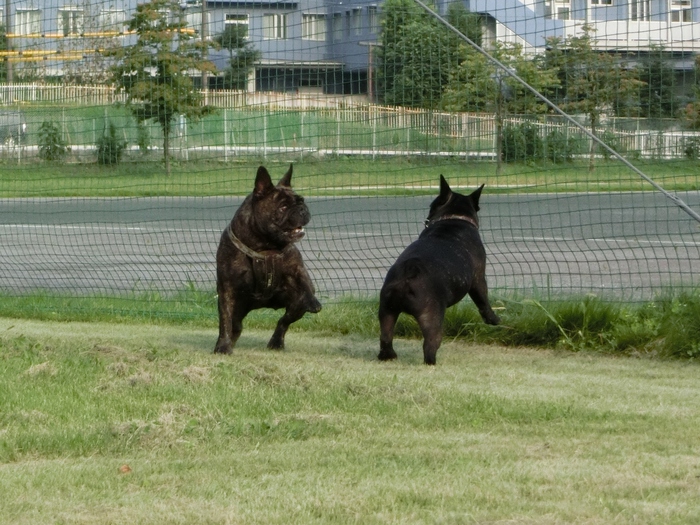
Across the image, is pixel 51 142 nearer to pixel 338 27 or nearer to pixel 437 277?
pixel 338 27

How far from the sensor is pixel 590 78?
8.96 metres

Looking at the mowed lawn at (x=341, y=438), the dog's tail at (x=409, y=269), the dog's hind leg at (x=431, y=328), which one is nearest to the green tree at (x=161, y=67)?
the mowed lawn at (x=341, y=438)

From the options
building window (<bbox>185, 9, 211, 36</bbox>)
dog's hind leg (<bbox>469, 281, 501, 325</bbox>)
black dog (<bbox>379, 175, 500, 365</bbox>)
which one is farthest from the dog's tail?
building window (<bbox>185, 9, 211, 36</bbox>)

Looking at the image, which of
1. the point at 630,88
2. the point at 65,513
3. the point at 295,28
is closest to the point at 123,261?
the point at 295,28

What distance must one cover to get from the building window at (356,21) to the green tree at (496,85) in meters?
1.00

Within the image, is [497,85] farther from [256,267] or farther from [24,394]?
[24,394]

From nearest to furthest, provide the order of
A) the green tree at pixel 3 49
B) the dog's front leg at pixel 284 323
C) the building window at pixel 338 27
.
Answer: the dog's front leg at pixel 284 323, the building window at pixel 338 27, the green tree at pixel 3 49

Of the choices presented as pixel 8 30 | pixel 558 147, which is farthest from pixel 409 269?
pixel 8 30

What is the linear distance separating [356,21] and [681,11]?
283 centimetres

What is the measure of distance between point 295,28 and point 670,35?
3.38 meters

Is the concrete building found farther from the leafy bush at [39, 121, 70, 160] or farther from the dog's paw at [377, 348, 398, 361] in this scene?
the dog's paw at [377, 348, 398, 361]

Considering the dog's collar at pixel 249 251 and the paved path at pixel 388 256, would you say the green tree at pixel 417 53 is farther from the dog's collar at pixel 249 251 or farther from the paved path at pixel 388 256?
the dog's collar at pixel 249 251

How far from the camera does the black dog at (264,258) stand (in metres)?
7.74

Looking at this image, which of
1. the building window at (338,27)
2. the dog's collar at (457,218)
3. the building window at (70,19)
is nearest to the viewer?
the dog's collar at (457,218)
